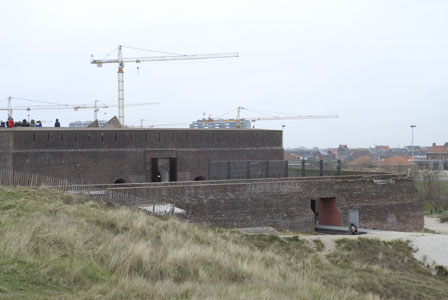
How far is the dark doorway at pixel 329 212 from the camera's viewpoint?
25.2 m

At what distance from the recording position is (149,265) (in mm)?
8422

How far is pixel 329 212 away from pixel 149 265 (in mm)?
18458

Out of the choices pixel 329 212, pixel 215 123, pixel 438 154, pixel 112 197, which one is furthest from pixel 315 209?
pixel 438 154

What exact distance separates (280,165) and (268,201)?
4887 mm

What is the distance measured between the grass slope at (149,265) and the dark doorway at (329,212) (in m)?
9.20

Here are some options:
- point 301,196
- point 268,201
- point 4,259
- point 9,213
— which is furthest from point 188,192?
point 4,259

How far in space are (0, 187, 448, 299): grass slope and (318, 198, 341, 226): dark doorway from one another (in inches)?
362

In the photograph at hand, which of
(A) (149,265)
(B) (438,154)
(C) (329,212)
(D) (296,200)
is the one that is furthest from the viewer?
(B) (438,154)

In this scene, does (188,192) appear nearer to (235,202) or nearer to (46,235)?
(235,202)

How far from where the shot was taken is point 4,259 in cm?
706

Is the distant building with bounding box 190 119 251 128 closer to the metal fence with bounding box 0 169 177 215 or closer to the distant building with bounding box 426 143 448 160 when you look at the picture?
the distant building with bounding box 426 143 448 160

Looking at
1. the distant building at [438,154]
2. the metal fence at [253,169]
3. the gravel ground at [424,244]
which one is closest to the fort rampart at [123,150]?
the metal fence at [253,169]

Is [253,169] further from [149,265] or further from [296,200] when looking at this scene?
[149,265]

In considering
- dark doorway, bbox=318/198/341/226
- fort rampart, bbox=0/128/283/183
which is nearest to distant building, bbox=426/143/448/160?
fort rampart, bbox=0/128/283/183
